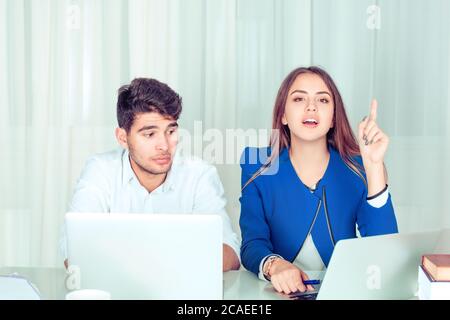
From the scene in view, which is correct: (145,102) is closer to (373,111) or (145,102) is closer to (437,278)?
(373,111)

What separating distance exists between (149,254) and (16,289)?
1.00 ft

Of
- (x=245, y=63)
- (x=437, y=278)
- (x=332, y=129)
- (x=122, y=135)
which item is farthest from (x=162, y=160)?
(x=437, y=278)

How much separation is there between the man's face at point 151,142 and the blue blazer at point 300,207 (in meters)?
0.29

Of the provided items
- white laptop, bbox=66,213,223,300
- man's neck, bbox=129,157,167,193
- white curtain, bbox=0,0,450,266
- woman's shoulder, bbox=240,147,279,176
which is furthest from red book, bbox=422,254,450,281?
white curtain, bbox=0,0,450,266

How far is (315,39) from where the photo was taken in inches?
107

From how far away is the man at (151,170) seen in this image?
2.07 metres

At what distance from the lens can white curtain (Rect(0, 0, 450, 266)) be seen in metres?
2.70

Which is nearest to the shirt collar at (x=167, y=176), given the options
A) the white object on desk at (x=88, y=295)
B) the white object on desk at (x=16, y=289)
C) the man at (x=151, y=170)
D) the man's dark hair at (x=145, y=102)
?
the man at (x=151, y=170)

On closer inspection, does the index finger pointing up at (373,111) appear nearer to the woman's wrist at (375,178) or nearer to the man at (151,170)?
the woman's wrist at (375,178)

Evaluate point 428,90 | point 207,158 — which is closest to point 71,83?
point 207,158

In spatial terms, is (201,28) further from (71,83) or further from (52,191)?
(52,191)

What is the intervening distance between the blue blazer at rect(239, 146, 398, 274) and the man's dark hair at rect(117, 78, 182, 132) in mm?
347

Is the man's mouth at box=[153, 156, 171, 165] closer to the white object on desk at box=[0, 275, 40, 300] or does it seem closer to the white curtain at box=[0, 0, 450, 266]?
the white curtain at box=[0, 0, 450, 266]

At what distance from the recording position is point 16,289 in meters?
1.31
